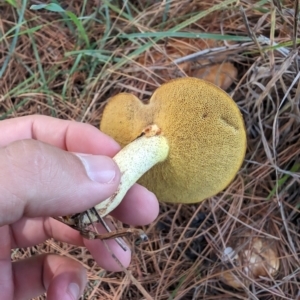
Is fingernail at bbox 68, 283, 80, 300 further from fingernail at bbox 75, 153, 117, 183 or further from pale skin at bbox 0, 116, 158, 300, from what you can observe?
fingernail at bbox 75, 153, 117, 183

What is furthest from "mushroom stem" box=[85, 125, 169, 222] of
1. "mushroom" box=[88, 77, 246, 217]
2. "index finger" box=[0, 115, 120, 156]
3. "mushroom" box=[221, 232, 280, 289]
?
"mushroom" box=[221, 232, 280, 289]

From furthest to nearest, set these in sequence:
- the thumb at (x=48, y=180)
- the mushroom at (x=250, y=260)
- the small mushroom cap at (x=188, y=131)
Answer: the mushroom at (x=250, y=260)
the small mushroom cap at (x=188, y=131)
the thumb at (x=48, y=180)

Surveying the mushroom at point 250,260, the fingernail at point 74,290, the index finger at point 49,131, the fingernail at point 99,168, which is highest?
the fingernail at point 99,168

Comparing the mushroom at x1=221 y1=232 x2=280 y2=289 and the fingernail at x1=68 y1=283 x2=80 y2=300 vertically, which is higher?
the fingernail at x1=68 y1=283 x2=80 y2=300

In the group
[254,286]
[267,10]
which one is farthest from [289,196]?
[267,10]

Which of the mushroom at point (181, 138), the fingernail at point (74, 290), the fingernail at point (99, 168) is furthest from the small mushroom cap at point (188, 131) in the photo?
the fingernail at point (74, 290)

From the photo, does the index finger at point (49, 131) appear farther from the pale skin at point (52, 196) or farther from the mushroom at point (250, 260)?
the mushroom at point (250, 260)
